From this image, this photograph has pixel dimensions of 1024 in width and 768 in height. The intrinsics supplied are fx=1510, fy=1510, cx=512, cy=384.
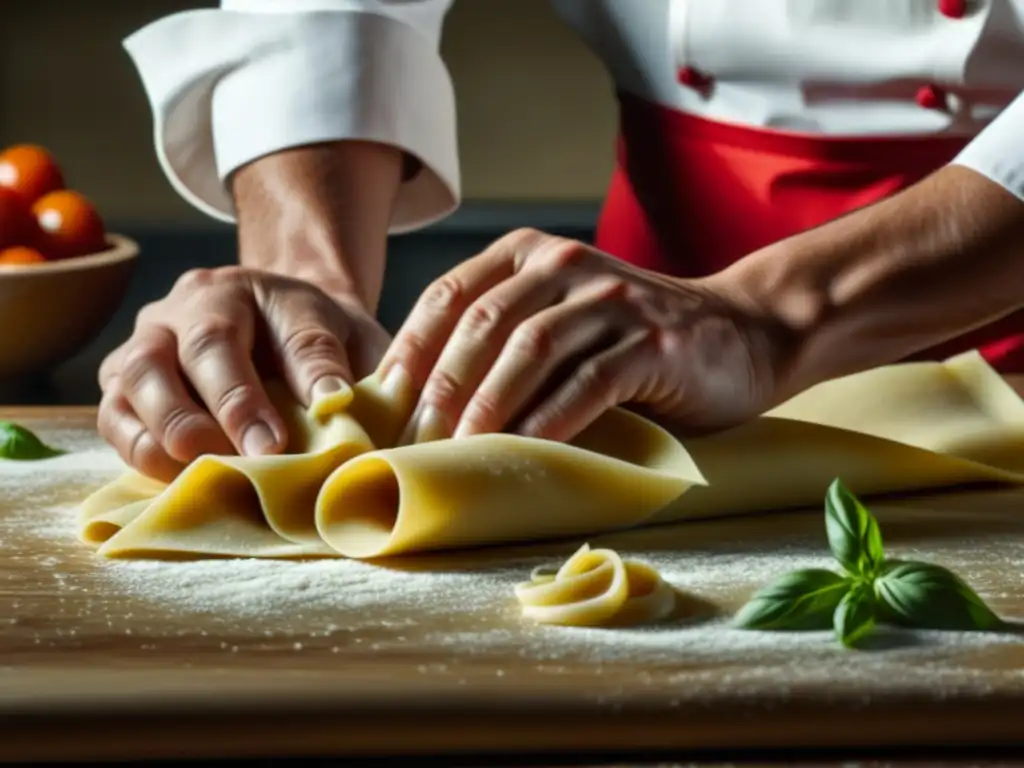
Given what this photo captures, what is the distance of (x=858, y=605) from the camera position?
802 millimetres

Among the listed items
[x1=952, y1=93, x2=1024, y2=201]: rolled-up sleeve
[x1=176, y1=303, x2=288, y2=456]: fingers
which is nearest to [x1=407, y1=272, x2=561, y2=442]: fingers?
[x1=176, y1=303, x2=288, y2=456]: fingers

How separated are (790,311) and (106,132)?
6.85 ft

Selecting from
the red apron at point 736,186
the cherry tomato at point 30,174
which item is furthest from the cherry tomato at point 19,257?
the red apron at point 736,186

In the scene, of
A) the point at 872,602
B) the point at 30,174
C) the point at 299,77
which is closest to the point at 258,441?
the point at 872,602

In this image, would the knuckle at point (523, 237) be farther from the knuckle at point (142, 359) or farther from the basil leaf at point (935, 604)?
the basil leaf at point (935, 604)

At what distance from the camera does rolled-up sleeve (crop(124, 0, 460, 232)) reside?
60.1 inches

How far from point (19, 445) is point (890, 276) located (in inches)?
28.4

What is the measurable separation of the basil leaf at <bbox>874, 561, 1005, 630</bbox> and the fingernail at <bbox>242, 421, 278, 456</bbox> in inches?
17.4

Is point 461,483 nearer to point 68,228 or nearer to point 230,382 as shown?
point 230,382

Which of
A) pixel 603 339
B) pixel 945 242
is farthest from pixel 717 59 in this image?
pixel 603 339

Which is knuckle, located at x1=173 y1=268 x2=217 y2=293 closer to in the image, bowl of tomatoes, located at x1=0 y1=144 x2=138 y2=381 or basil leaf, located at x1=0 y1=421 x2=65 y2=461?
basil leaf, located at x1=0 y1=421 x2=65 y2=461

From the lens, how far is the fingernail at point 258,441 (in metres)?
1.05

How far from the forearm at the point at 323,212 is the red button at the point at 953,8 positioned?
22.4 inches

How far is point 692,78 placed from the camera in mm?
1599
